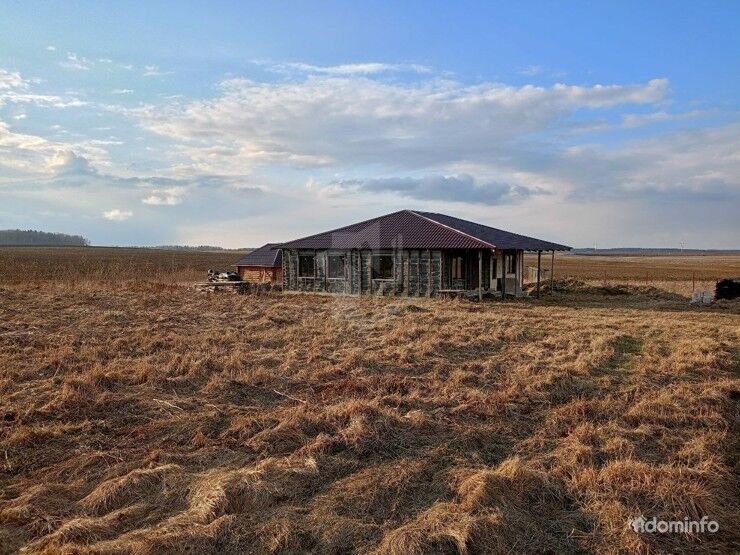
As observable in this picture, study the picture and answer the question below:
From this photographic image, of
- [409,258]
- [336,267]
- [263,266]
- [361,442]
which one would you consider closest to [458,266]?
[409,258]

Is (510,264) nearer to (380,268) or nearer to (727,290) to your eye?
(380,268)

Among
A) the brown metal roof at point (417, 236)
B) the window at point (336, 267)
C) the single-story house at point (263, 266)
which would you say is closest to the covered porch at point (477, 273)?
the brown metal roof at point (417, 236)

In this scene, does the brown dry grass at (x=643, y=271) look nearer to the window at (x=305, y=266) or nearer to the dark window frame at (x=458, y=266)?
the dark window frame at (x=458, y=266)

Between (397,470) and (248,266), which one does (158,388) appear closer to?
(397,470)

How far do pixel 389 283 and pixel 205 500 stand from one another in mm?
20315

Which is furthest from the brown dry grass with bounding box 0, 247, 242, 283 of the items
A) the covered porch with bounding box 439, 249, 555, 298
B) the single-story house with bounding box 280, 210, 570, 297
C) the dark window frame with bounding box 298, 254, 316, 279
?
the covered porch with bounding box 439, 249, 555, 298

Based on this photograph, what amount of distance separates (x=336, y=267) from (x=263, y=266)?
7586 mm

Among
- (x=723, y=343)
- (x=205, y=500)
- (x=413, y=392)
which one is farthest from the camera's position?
(x=723, y=343)

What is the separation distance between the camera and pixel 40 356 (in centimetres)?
1002

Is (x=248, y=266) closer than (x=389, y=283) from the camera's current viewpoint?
No

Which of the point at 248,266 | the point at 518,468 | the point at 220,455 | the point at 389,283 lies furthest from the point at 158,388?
the point at 248,266

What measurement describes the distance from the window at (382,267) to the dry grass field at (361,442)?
40.6ft
